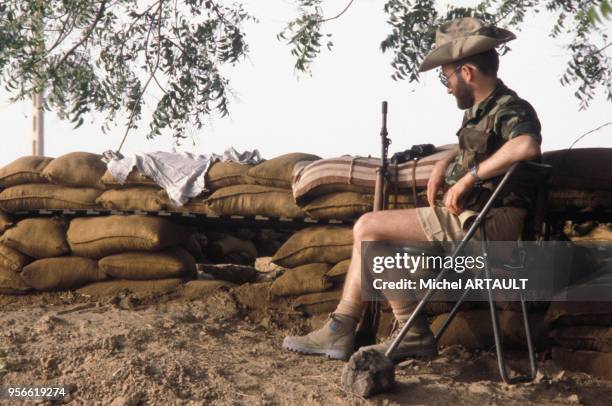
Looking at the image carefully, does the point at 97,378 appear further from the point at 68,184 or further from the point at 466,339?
the point at 68,184

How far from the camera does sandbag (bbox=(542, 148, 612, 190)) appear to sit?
15.3ft

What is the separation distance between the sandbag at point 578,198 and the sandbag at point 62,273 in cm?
344

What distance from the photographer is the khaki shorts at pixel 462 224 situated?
150 inches

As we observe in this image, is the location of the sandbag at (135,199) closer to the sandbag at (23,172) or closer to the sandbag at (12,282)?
the sandbag at (23,172)

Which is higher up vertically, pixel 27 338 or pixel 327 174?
pixel 327 174

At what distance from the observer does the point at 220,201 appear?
5629 millimetres

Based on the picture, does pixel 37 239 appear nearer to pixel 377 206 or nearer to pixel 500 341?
pixel 377 206

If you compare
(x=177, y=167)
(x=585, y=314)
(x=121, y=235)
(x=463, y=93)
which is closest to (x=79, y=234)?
(x=121, y=235)

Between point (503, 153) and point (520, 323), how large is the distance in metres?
1.20

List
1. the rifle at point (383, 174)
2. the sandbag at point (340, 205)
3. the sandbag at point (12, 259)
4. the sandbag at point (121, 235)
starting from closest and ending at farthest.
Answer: the rifle at point (383, 174) → the sandbag at point (340, 205) → the sandbag at point (121, 235) → the sandbag at point (12, 259)

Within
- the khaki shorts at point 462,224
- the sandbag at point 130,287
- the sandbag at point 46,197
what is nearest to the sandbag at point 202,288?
the sandbag at point 130,287

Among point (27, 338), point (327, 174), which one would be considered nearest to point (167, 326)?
point (27, 338)

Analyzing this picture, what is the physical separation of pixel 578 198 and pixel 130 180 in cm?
327

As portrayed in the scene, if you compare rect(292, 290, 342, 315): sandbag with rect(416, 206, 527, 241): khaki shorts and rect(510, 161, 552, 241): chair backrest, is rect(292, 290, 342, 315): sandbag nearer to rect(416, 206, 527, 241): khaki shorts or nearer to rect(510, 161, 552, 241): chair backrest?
rect(416, 206, 527, 241): khaki shorts
